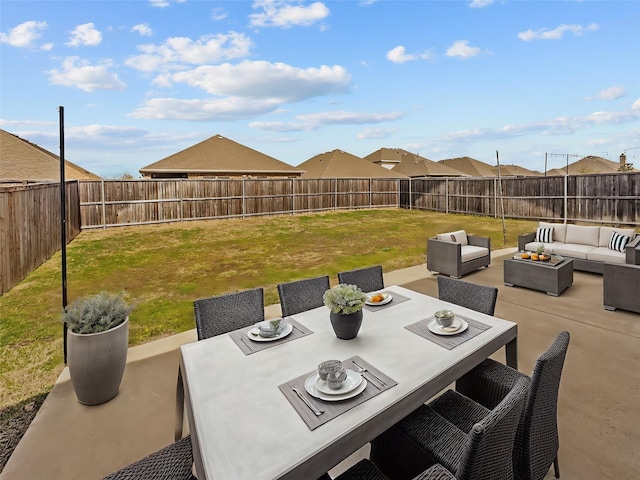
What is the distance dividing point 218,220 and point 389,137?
20.7 metres

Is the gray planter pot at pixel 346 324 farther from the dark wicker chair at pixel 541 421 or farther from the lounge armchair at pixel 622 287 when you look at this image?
the lounge armchair at pixel 622 287

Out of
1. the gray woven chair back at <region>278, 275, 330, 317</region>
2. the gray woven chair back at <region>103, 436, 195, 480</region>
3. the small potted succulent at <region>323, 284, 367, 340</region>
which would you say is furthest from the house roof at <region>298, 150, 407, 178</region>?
the gray woven chair back at <region>103, 436, 195, 480</region>

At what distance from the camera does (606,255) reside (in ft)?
18.9

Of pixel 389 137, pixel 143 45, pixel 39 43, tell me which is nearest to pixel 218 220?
pixel 143 45

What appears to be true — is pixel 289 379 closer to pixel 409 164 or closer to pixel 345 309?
pixel 345 309

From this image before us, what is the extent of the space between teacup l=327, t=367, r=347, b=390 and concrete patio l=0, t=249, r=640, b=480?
2.89 ft

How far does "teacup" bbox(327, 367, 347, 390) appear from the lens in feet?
4.83

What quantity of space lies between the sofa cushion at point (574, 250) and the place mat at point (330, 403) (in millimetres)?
6254

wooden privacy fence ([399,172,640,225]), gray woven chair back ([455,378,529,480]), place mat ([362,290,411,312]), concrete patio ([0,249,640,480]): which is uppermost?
wooden privacy fence ([399,172,640,225])

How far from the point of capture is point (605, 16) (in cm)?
969

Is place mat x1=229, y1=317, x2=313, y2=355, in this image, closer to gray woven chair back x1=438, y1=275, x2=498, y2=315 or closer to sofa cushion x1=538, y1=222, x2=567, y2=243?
gray woven chair back x1=438, y1=275, x2=498, y2=315

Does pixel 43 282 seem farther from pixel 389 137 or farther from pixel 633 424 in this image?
pixel 389 137

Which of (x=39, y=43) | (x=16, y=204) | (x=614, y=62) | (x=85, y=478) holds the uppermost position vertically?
(x=614, y=62)

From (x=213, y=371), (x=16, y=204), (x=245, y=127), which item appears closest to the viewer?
(x=213, y=371)
